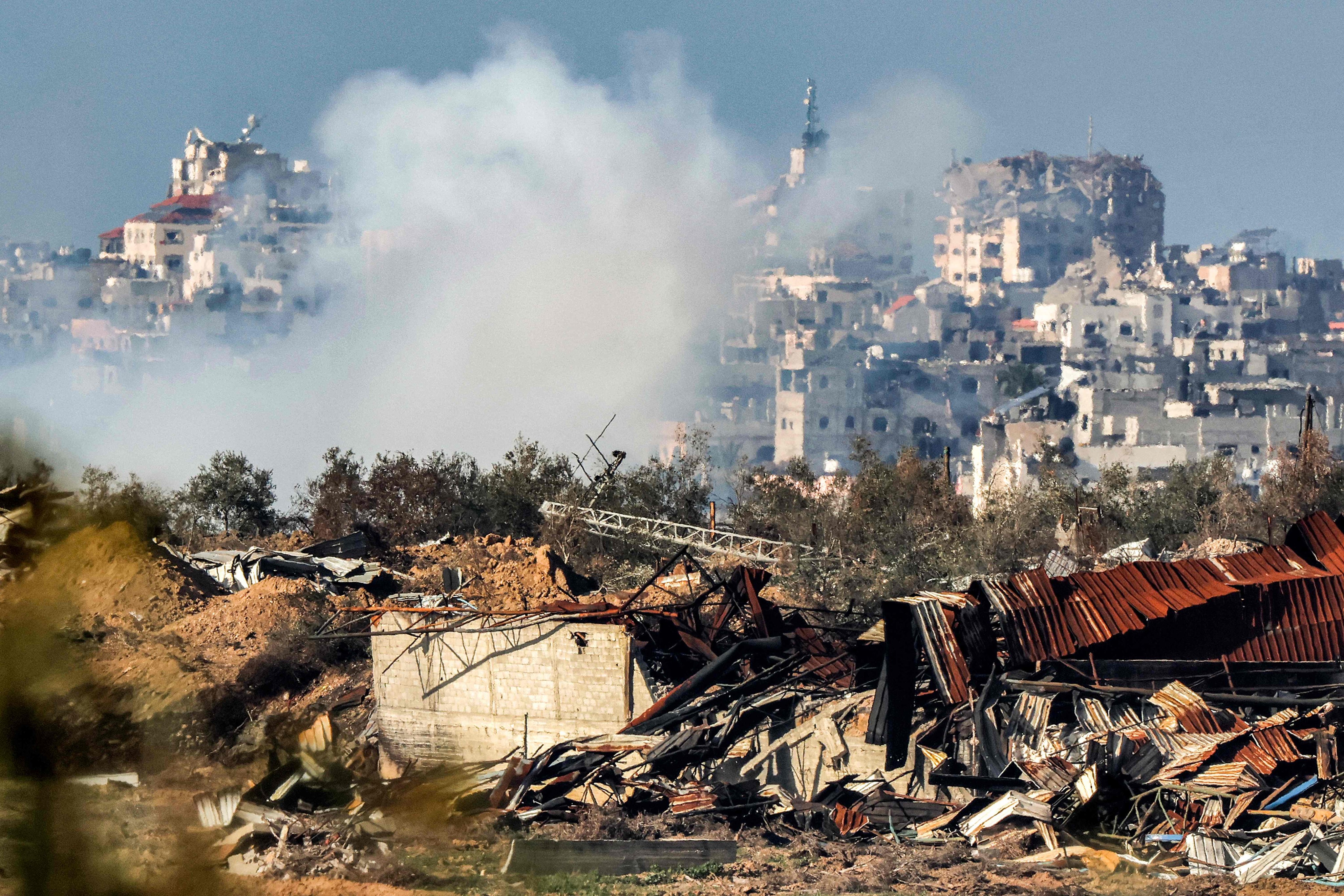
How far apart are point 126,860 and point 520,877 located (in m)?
3.60

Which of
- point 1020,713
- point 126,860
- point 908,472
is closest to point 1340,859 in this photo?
point 1020,713

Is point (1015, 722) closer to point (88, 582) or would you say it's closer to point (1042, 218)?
point (88, 582)

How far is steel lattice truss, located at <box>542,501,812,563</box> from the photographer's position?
93.8 feet

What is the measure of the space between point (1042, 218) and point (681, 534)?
13668 cm

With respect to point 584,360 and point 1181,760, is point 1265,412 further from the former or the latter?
point 1181,760

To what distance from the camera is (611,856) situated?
13.6m

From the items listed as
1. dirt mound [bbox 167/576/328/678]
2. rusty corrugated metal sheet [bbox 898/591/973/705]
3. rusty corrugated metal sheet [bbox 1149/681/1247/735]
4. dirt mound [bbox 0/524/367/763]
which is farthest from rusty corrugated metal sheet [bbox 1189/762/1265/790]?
dirt mound [bbox 167/576/328/678]

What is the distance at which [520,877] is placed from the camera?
1327 cm

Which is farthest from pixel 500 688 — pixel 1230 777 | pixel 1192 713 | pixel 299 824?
pixel 1230 777

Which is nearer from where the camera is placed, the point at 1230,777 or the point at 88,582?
the point at 88,582

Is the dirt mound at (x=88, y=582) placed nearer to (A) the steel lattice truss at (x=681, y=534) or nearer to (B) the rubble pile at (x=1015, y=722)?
(B) the rubble pile at (x=1015, y=722)

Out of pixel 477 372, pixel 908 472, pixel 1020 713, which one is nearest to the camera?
pixel 1020 713

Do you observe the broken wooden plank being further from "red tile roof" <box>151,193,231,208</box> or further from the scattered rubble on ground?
"red tile roof" <box>151,193,231,208</box>

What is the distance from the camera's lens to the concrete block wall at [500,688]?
18031mm
